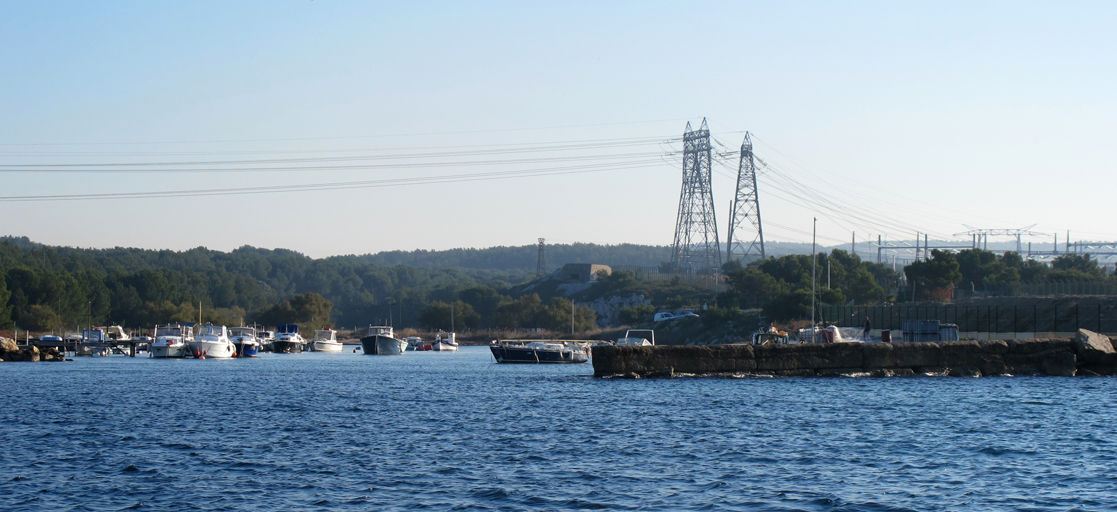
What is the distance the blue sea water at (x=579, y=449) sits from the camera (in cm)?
1941

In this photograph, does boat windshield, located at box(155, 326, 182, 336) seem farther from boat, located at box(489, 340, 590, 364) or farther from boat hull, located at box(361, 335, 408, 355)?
boat, located at box(489, 340, 590, 364)

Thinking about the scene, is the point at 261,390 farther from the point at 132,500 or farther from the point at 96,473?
the point at 132,500

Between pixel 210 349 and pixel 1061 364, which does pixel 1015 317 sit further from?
pixel 210 349

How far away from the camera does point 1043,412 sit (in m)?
34.5

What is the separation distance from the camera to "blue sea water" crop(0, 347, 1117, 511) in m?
19.4

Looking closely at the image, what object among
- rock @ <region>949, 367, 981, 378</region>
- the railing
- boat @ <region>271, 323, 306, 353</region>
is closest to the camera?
rock @ <region>949, 367, 981, 378</region>

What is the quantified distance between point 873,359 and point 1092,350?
11741 mm

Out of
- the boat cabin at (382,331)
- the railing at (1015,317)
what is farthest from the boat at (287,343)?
the railing at (1015,317)

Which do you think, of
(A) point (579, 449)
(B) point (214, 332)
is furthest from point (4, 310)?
(A) point (579, 449)

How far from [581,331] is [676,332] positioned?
4569cm

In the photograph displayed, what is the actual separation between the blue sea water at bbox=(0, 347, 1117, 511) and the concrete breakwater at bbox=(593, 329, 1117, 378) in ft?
16.8

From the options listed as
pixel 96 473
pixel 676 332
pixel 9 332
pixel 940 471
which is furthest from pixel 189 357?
pixel 940 471

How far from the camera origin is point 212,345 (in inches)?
3927

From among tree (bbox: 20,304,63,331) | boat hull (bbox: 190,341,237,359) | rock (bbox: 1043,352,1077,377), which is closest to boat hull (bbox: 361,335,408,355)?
boat hull (bbox: 190,341,237,359)
